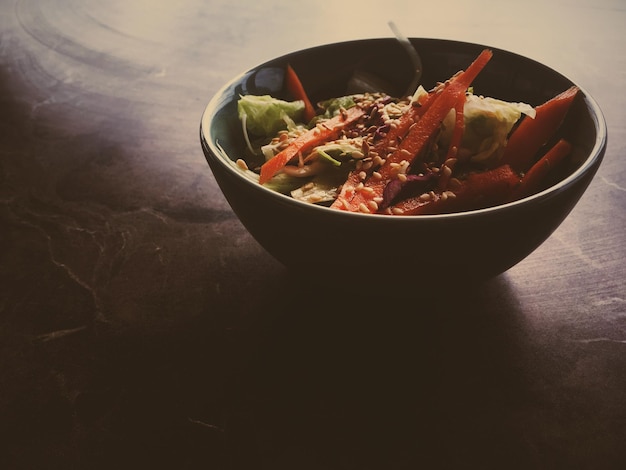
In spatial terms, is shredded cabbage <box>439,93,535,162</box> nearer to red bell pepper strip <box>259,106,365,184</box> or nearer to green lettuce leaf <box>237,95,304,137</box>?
red bell pepper strip <box>259,106,365,184</box>

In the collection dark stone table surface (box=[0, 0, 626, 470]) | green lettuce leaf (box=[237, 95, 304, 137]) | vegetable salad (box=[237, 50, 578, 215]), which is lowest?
dark stone table surface (box=[0, 0, 626, 470])

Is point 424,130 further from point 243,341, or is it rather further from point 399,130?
point 243,341

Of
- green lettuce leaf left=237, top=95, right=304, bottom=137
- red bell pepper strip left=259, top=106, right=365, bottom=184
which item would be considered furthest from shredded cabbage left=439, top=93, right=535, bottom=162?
green lettuce leaf left=237, top=95, right=304, bottom=137

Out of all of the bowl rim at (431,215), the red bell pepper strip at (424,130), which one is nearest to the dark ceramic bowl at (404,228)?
the bowl rim at (431,215)

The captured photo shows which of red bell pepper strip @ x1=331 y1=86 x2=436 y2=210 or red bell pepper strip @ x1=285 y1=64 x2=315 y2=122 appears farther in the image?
red bell pepper strip @ x1=285 y1=64 x2=315 y2=122

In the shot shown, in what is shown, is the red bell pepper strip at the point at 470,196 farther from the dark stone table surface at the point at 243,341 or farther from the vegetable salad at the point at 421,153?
the dark stone table surface at the point at 243,341

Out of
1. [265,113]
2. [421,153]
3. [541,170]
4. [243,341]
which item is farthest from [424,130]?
[243,341]

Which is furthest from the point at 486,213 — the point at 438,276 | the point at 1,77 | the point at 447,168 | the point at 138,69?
the point at 1,77
